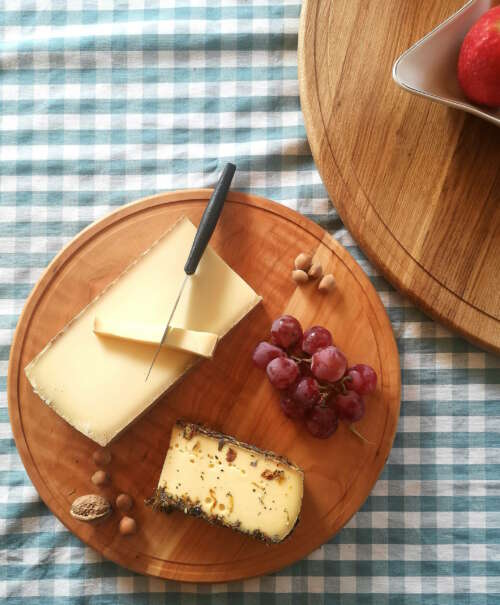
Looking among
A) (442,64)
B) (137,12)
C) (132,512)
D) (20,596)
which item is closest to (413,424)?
(132,512)

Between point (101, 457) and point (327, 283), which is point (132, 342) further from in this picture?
point (327, 283)

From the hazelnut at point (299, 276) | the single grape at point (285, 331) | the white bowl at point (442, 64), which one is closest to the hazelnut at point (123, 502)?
the single grape at point (285, 331)

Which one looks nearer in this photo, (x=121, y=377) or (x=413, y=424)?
(x=121, y=377)

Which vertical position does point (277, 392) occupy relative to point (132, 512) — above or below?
above

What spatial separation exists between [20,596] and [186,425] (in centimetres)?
52

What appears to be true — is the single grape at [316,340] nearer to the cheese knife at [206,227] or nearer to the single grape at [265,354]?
the single grape at [265,354]

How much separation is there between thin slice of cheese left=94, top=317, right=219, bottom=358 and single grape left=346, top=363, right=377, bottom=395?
0.27m

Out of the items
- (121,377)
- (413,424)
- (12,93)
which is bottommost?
(413,424)

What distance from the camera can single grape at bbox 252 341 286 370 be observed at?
3.74ft

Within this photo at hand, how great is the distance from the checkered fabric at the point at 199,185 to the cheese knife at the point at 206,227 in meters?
0.11

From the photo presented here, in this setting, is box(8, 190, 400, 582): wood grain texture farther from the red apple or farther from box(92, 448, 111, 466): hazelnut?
the red apple

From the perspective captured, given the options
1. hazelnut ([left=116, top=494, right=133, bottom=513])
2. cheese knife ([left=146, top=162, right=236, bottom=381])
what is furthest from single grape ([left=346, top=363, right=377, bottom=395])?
hazelnut ([left=116, top=494, right=133, bottom=513])

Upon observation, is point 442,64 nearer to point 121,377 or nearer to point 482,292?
point 482,292

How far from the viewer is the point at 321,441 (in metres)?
1.19
